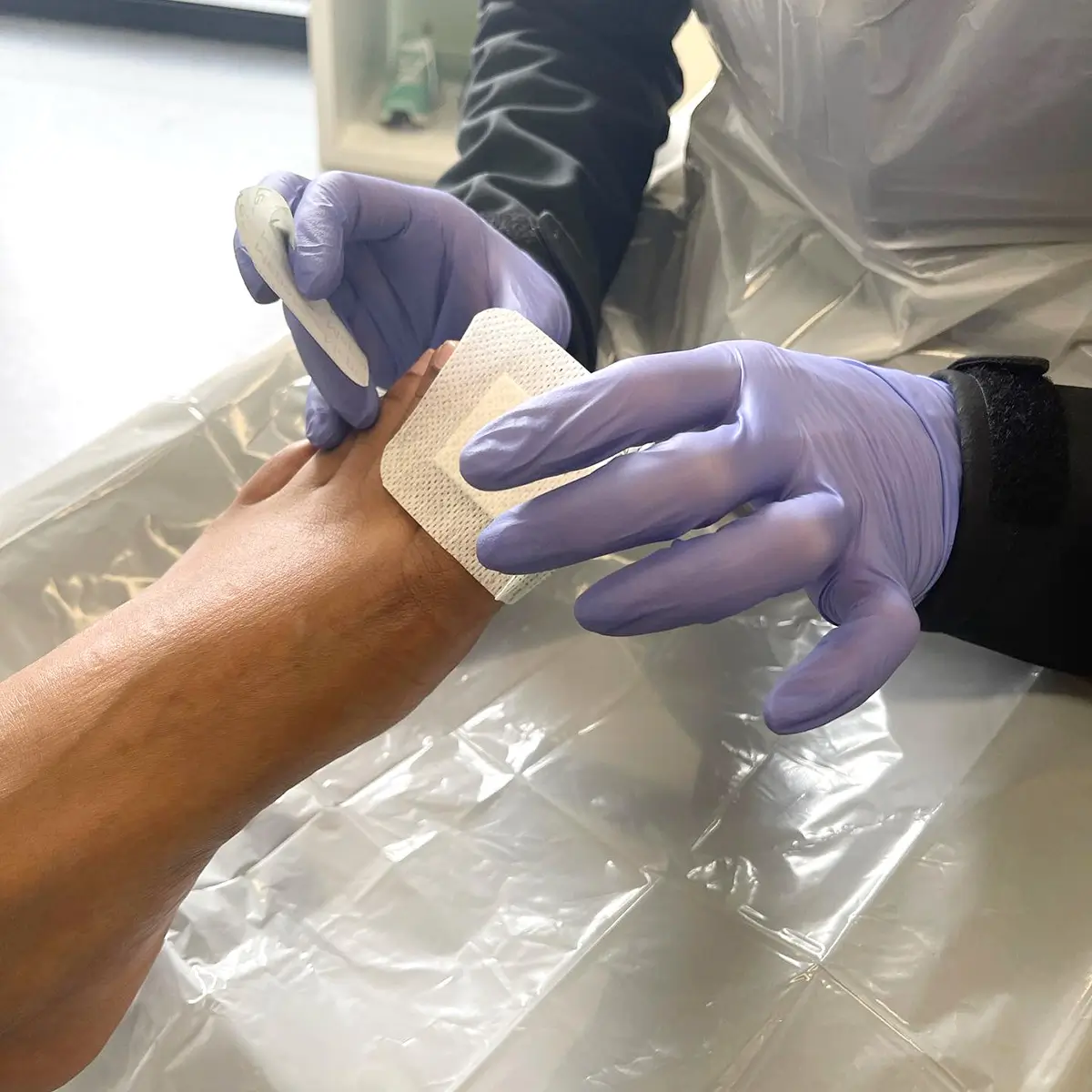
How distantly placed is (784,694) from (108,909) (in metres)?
0.38

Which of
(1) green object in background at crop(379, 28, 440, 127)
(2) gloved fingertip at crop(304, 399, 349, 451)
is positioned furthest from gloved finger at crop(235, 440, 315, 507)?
(1) green object in background at crop(379, 28, 440, 127)

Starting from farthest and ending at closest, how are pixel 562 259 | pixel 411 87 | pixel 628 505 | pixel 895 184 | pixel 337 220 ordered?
pixel 411 87 → pixel 562 259 → pixel 895 184 → pixel 337 220 → pixel 628 505

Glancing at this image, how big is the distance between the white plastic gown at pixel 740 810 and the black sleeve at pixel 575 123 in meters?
0.14

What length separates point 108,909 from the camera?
0.54 m

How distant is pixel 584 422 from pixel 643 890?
309 mm

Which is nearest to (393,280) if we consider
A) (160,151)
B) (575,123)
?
(575,123)

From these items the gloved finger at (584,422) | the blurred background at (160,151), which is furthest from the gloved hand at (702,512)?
the blurred background at (160,151)

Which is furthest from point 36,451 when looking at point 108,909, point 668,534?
point 668,534

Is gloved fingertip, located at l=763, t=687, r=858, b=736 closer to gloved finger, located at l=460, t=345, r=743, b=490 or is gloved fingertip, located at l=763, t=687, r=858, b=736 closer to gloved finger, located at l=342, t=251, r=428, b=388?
gloved finger, located at l=460, t=345, r=743, b=490

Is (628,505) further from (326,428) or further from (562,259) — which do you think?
(562,259)

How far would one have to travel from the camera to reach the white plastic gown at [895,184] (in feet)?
2.07

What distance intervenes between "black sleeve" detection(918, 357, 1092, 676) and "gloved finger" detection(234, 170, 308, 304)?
1.48 feet

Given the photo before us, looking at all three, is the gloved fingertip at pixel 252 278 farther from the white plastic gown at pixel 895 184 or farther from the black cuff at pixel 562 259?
A: the white plastic gown at pixel 895 184

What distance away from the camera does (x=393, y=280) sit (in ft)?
2.50
